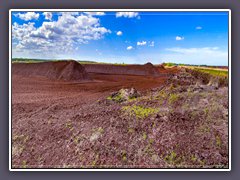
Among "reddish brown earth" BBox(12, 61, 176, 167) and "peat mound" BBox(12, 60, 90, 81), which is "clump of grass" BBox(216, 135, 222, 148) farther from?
"peat mound" BBox(12, 60, 90, 81)

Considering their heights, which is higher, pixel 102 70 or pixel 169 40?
pixel 169 40

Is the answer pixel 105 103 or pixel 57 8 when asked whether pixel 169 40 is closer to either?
pixel 105 103

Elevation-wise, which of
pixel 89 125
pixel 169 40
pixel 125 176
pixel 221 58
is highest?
pixel 169 40

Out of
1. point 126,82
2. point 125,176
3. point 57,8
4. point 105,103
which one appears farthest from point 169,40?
point 125,176

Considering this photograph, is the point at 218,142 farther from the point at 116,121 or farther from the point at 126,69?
the point at 126,69

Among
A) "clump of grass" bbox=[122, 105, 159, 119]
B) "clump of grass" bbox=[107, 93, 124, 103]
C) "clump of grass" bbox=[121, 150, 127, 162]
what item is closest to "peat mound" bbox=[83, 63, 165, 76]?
"clump of grass" bbox=[107, 93, 124, 103]

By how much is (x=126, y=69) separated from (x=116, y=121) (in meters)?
0.62

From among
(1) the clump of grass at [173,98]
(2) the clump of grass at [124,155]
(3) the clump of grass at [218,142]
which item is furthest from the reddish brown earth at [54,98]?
(3) the clump of grass at [218,142]

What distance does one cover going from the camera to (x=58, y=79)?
11.4 feet

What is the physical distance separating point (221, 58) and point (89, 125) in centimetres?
166

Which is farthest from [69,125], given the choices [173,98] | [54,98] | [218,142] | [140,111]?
[218,142]

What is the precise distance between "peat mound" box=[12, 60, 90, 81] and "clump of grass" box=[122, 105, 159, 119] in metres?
0.63

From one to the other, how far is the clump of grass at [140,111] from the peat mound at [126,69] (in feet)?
1.32

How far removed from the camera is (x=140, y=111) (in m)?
3.40
